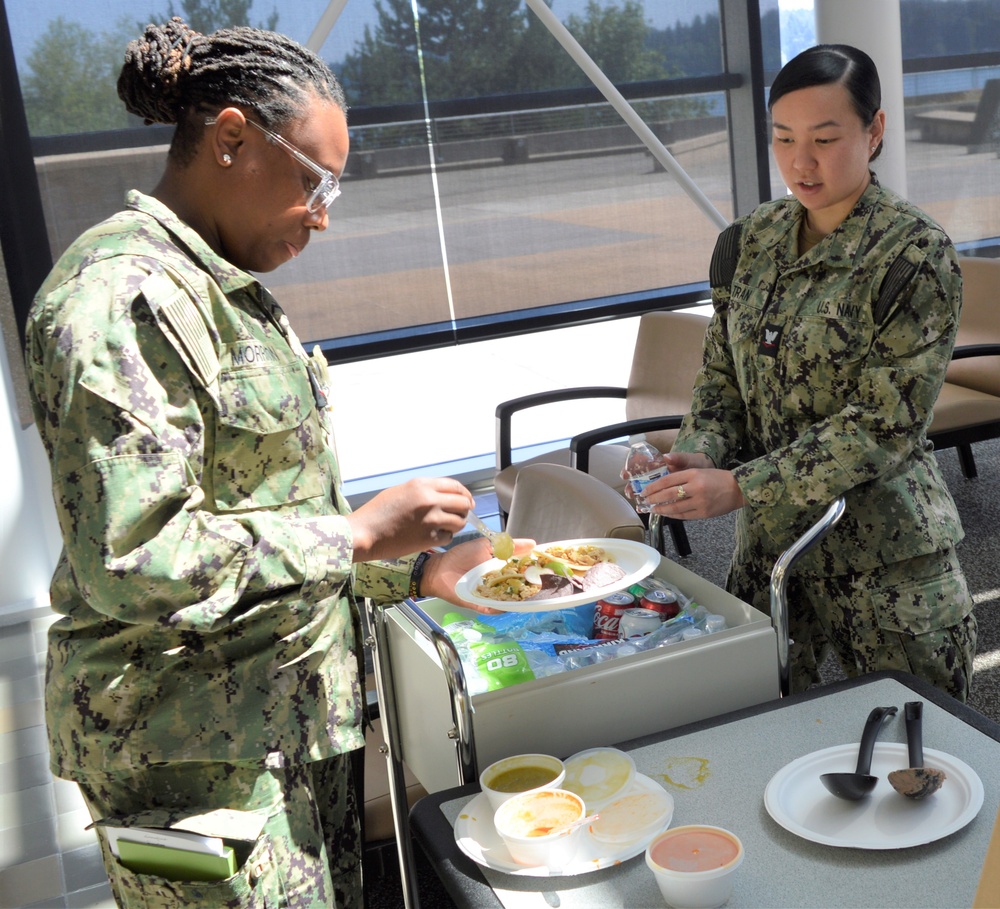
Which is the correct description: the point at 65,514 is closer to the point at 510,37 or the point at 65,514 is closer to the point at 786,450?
the point at 786,450

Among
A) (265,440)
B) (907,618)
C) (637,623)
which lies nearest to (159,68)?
(265,440)

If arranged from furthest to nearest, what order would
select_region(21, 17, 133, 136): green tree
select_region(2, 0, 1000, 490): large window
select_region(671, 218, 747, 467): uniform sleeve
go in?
select_region(2, 0, 1000, 490): large window < select_region(21, 17, 133, 136): green tree < select_region(671, 218, 747, 467): uniform sleeve

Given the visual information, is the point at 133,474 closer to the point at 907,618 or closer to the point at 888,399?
the point at 888,399

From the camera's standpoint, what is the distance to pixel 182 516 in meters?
1.14

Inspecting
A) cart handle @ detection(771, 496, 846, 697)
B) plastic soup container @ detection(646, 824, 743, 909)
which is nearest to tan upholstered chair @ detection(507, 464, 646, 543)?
cart handle @ detection(771, 496, 846, 697)

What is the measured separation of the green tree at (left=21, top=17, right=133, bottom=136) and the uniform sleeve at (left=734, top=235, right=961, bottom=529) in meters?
3.87

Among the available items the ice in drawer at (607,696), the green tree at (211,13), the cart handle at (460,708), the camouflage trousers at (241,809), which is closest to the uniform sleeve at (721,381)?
the ice in drawer at (607,696)

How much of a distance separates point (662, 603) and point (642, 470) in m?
0.27

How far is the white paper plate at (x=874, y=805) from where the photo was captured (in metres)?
1.23

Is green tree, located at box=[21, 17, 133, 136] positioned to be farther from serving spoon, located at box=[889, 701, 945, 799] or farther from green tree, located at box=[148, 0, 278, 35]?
serving spoon, located at box=[889, 701, 945, 799]

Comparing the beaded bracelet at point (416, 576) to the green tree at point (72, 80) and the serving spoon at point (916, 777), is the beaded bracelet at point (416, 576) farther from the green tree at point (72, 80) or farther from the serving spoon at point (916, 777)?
the green tree at point (72, 80)

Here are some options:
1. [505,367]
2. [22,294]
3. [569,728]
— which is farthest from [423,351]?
[569,728]

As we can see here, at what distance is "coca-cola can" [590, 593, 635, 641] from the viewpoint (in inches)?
68.2

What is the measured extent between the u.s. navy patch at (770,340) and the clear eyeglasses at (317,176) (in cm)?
93
